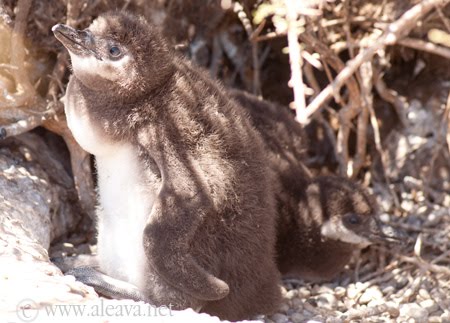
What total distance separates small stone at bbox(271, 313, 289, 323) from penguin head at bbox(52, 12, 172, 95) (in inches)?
46.0

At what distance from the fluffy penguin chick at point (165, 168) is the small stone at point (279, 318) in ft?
1.17

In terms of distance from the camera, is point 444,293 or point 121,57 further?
point 444,293

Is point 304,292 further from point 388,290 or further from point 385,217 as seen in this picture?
point 385,217

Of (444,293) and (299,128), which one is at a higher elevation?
(299,128)

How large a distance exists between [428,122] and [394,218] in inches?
27.5

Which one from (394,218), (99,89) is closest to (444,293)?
(394,218)

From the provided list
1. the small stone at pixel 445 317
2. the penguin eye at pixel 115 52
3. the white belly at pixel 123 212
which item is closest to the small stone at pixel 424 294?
the small stone at pixel 445 317

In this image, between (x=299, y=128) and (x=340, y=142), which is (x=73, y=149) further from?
(x=340, y=142)

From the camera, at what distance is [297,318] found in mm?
3494

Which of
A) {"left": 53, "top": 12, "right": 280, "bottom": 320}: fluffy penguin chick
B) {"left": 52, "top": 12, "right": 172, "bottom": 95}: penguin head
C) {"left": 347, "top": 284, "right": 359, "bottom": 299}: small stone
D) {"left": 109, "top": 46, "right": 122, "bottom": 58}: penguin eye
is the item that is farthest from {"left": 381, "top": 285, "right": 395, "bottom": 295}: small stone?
{"left": 109, "top": 46, "right": 122, "bottom": 58}: penguin eye

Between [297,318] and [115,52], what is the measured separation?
4.67 feet

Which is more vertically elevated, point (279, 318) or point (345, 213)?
point (345, 213)

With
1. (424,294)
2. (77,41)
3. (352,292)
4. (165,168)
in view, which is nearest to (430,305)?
(424,294)

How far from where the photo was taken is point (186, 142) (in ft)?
9.68
